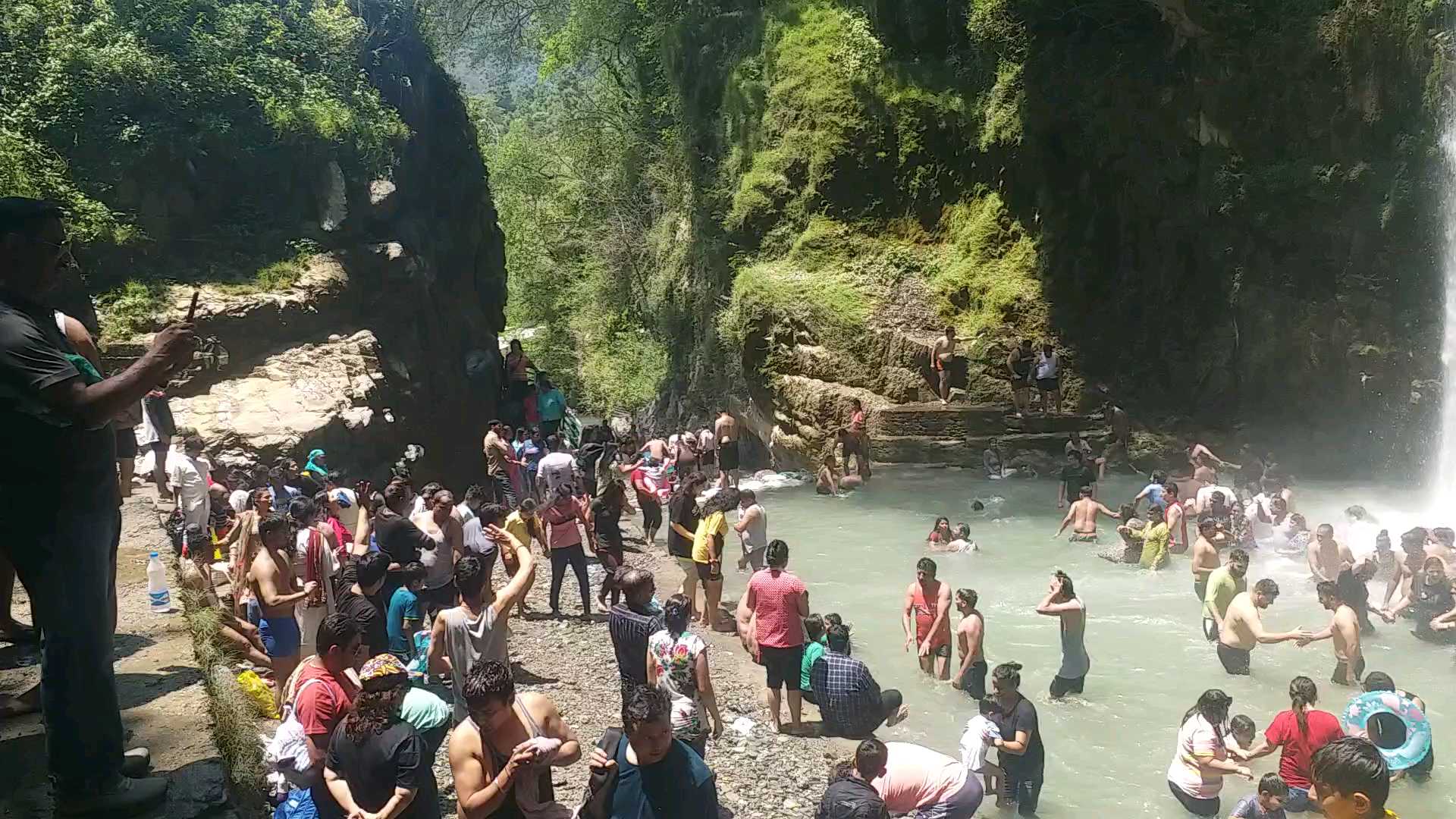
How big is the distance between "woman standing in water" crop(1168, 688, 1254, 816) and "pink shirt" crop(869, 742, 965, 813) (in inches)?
70.8

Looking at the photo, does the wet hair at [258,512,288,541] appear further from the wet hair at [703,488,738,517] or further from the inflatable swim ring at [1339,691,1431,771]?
the inflatable swim ring at [1339,691,1431,771]

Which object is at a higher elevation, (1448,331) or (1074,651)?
(1448,331)

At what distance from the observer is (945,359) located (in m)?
21.1

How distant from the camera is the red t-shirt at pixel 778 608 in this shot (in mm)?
8133

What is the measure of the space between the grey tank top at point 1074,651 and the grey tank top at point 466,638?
515 centimetres

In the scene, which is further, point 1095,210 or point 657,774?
point 1095,210

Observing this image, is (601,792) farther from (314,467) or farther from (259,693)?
(314,467)

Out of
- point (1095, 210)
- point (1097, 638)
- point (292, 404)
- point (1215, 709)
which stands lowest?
point (1097, 638)

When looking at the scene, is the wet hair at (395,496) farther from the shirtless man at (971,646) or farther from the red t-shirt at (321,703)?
the shirtless man at (971,646)

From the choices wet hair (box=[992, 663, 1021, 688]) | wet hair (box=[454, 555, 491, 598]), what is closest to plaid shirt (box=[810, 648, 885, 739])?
wet hair (box=[992, 663, 1021, 688])

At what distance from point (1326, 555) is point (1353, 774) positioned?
8376mm

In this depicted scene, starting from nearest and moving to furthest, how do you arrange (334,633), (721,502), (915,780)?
(334,633), (915,780), (721,502)

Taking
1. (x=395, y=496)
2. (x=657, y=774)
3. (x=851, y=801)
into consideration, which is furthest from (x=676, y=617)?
(x=395, y=496)

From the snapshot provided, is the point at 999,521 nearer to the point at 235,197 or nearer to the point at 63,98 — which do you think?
the point at 235,197
